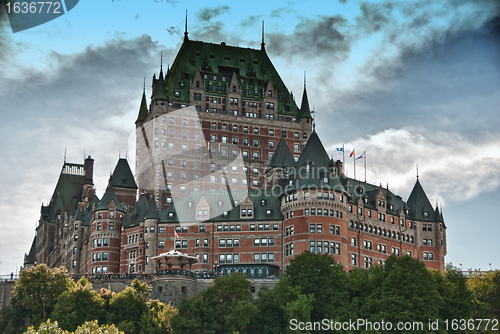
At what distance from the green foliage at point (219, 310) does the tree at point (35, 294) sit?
20.5 m

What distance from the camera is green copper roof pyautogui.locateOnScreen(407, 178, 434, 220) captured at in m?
164

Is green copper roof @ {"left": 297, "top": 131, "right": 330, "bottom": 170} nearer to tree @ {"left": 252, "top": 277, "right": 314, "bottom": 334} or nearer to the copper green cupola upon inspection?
tree @ {"left": 252, "top": 277, "right": 314, "bottom": 334}

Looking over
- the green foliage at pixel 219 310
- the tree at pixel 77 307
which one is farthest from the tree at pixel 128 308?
the green foliage at pixel 219 310

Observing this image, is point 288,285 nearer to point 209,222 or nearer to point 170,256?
point 170,256

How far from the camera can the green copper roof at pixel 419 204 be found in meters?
164

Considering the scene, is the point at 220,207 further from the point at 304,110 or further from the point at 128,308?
the point at 304,110

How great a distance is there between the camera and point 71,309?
386ft

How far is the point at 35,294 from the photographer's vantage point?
125125 mm

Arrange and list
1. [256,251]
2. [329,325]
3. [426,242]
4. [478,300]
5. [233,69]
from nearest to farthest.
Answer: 1. [329,325]
2. [478,300]
3. [256,251]
4. [426,242]
5. [233,69]

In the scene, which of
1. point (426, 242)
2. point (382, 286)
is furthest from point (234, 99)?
point (382, 286)

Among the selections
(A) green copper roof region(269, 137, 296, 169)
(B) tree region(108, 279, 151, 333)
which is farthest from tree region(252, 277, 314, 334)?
(A) green copper roof region(269, 137, 296, 169)

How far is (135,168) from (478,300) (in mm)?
86878

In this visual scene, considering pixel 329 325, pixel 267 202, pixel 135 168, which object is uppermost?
pixel 135 168

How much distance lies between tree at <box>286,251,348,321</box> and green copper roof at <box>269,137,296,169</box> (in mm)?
43787
